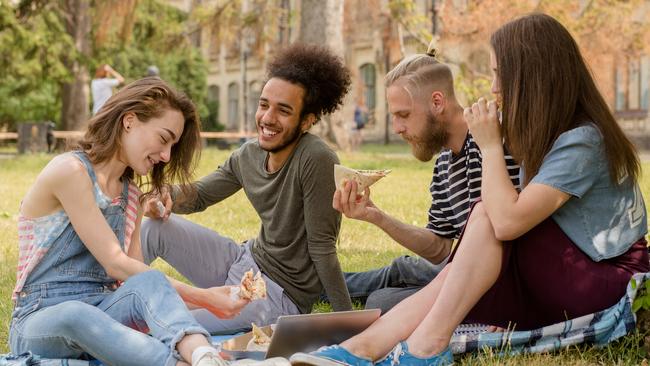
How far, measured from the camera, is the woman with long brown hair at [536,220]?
10.7ft

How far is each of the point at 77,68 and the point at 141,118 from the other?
841 inches

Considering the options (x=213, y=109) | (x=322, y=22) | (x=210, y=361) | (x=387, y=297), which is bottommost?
(x=213, y=109)

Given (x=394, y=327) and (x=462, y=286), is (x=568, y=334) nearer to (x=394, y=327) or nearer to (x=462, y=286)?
(x=462, y=286)

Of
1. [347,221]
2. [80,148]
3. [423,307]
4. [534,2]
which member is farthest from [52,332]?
[534,2]

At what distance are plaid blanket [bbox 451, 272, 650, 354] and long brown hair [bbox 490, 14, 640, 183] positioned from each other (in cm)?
46

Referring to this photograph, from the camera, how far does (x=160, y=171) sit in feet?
12.6

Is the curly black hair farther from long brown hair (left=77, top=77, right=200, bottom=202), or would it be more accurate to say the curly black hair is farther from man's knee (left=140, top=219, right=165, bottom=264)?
man's knee (left=140, top=219, right=165, bottom=264)

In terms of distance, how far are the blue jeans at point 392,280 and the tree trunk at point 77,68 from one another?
1964 cm

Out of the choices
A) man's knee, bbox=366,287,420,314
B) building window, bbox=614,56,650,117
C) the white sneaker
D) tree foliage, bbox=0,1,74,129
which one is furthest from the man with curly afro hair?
building window, bbox=614,56,650,117

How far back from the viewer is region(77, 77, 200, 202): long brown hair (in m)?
3.57

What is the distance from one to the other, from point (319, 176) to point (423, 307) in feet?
2.94

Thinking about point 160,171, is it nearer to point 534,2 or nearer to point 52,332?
point 52,332

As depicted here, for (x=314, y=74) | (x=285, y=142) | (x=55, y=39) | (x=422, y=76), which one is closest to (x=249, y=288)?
(x=285, y=142)

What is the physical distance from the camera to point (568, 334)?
11.0 ft
